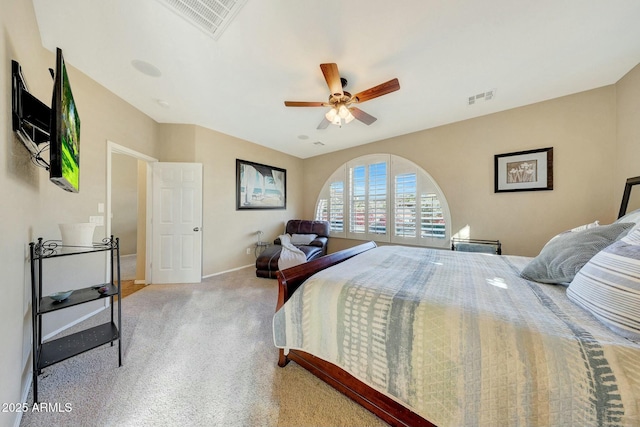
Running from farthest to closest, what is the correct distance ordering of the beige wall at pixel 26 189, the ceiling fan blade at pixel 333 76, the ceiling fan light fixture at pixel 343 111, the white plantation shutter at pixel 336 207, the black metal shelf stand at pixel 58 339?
the white plantation shutter at pixel 336 207 → the ceiling fan light fixture at pixel 343 111 → the ceiling fan blade at pixel 333 76 → the black metal shelf stand at pixel 58 339 → the beige wall at pixel 26 189

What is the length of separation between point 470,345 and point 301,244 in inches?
144

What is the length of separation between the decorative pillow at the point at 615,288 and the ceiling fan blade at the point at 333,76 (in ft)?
6.92

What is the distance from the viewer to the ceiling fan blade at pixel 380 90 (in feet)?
6.39

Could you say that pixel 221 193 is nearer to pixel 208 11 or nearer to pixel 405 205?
pixel 208 11

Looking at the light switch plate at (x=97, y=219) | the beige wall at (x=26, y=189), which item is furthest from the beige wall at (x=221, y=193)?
the light switch plate at (x=97, y=219)

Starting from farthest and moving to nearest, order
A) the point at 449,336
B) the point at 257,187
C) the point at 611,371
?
the point at 257,187, the point at 449,336, the point at 611,371

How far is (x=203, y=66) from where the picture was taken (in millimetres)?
2121

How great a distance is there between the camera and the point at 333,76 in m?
1.92

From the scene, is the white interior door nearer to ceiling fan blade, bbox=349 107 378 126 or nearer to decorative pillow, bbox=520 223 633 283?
ceiling fan blade, bbox=349 107 378 126

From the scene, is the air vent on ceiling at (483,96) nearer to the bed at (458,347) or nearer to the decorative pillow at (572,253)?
the decorative pillow at (572,253)

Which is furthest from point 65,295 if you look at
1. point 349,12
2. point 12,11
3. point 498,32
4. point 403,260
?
point 498,32

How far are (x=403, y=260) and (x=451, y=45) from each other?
2019mm

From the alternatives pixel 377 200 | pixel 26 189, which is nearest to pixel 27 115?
pixel 26 189

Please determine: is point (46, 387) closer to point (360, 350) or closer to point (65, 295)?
point (65, 295)
